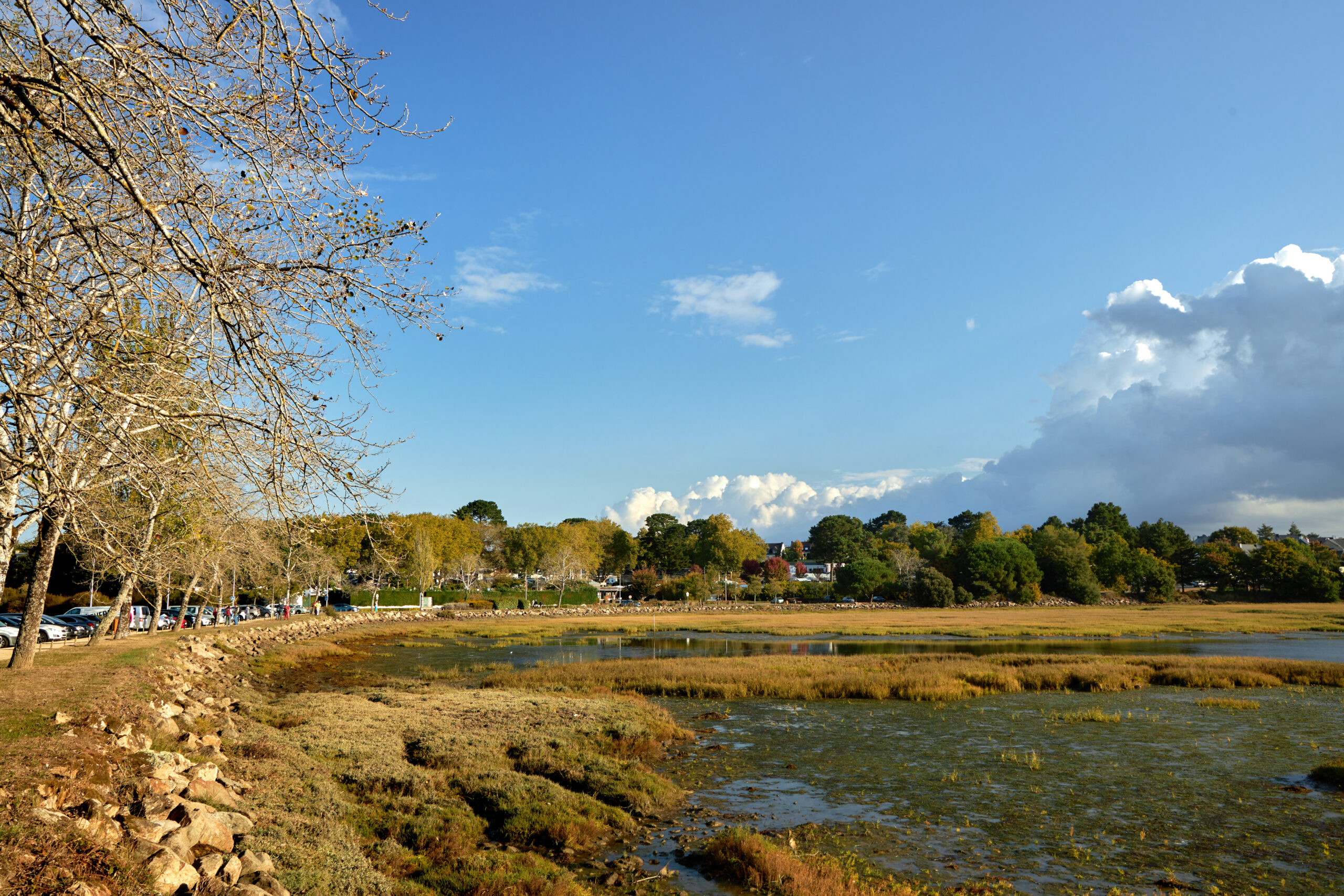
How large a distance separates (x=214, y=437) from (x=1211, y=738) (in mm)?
28193

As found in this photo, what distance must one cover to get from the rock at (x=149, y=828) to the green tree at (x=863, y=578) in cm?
12658

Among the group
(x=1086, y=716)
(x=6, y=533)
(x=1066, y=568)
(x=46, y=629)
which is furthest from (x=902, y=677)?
(x=1066, y=568)

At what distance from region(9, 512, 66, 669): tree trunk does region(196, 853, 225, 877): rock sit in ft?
51.5

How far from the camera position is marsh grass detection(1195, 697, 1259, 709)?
1155 inches

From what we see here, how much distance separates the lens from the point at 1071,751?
22000 mm

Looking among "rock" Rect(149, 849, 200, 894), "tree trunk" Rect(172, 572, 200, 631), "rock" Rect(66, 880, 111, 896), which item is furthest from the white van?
"rock" Rect(66, 880, 111, 896)

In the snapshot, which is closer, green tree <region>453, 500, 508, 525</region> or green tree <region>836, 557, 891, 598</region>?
green tree <region>836, 557, 891, 598</region>

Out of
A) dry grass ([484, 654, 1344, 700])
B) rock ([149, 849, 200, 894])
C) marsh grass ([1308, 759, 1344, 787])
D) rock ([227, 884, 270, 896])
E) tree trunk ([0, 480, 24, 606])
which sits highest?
tree trunk ([0, 480, 24, 606])

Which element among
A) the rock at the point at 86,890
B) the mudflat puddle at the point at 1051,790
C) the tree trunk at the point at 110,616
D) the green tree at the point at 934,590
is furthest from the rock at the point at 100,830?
the green tree at the point at 934,590

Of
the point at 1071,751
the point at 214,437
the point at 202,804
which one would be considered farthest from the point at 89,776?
the point at 1071,751

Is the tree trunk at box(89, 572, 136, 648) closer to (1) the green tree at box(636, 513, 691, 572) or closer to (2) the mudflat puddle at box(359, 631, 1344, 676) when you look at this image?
(2) the mudflat puddle at box(359, 631, 1344, 676)

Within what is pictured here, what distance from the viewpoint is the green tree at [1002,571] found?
12444 cm

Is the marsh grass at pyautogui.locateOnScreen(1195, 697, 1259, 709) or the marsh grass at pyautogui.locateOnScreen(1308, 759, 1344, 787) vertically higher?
the marsh grass at pyautogui.locateOnScreen(1308, 759, 1344, 787)

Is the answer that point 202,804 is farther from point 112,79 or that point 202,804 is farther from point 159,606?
point 159,606
